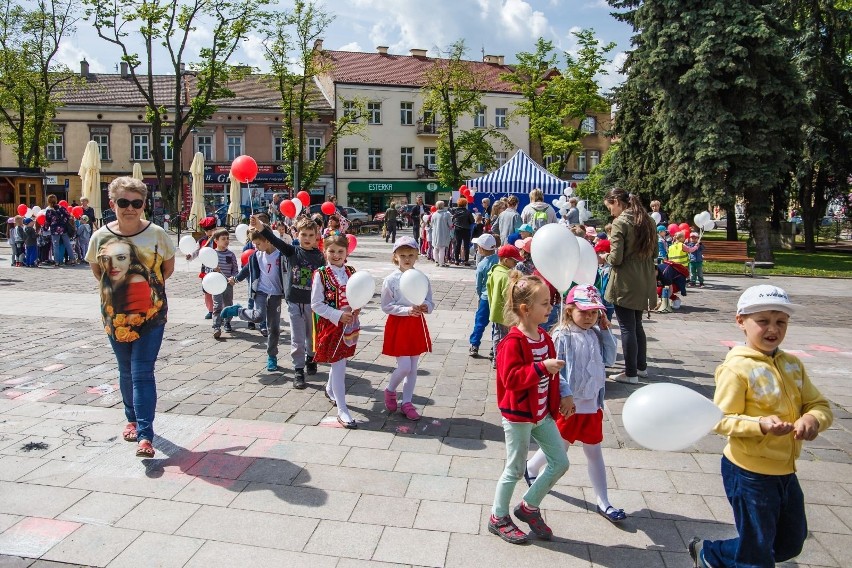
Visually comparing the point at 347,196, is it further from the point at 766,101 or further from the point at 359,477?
the point at 359,477

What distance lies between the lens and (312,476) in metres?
→ 4.47

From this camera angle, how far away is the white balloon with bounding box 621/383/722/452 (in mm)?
2686

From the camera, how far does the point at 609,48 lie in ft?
143

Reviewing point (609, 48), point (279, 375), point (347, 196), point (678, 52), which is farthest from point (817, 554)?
point (347, 196)

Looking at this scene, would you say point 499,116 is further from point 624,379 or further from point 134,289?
point 134,289

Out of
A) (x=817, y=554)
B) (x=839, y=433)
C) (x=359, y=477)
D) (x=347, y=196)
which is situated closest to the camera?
(x=817, y=554)

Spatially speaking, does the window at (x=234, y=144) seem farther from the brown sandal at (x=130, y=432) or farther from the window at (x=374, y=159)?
the brown sandal at (x=130, y=432)

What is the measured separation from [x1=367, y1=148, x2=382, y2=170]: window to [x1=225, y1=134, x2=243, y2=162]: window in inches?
367

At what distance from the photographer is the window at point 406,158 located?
2057 inches

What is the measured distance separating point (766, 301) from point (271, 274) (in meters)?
5.28

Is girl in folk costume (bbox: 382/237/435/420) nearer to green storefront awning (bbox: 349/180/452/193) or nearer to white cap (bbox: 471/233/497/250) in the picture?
white cap (bbox: 471/233/497/250)

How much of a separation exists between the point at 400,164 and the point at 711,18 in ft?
106

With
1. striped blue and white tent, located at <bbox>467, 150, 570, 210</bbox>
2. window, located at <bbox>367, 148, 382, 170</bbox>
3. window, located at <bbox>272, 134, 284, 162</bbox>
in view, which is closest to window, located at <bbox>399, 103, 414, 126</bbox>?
window, located at <bbox>367, 148, 382, 170</bbox>

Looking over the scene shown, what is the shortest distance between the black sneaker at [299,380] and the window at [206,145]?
146ft
